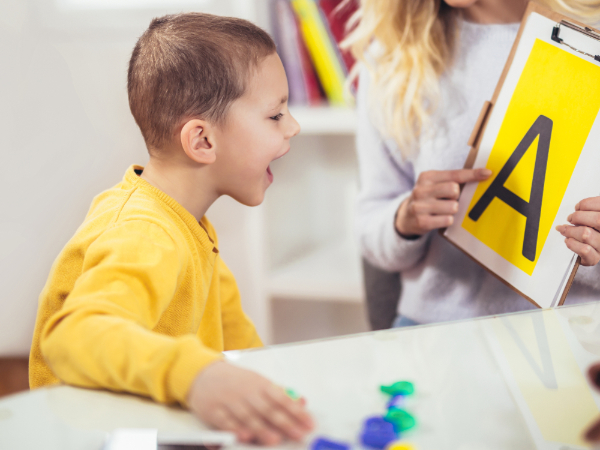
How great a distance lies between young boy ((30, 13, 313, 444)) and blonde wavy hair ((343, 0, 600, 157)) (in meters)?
0.33

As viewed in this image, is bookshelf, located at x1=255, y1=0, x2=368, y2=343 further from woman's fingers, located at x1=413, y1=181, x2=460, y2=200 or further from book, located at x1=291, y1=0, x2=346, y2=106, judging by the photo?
woman's fingers, located at x1=413, y1=181, x2=460, y2=200

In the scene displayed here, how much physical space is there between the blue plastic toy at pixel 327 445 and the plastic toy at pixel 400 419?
0.04 metres

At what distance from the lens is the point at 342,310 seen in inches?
58.9

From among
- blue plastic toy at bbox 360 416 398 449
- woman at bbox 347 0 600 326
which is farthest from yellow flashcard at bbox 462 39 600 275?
blue plastic toy at bbox 360 416 398 449

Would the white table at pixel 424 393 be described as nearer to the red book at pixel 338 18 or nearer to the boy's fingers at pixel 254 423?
the boy's fingers at pixel 254 423

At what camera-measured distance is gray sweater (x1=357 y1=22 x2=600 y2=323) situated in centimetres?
81

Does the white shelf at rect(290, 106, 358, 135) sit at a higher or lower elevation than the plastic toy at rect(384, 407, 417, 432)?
lower

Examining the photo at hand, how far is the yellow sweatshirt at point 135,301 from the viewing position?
35 cm

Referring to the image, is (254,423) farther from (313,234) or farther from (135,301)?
(313,234)

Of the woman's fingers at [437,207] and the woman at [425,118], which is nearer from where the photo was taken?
the woman's fingers at [437,207]

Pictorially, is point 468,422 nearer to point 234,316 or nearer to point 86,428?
point 86,428

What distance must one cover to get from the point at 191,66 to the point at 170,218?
0.15m

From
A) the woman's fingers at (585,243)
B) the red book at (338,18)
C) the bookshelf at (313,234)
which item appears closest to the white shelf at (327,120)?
the bookshelf at (313,234)

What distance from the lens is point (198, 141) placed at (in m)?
0.55
